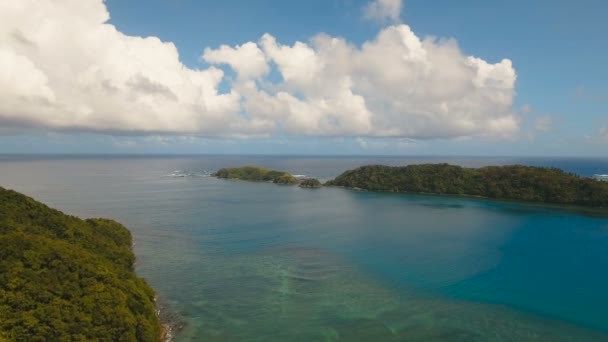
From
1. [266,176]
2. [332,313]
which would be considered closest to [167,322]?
[332,313]

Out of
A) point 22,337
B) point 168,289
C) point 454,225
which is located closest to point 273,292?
point 168,289

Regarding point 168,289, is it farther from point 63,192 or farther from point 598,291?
point 63,192

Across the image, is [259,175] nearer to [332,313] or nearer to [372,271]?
[372,271]

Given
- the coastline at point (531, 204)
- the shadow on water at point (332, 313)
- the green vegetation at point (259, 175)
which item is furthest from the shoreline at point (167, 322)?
the green vegetation at point (259, 175)

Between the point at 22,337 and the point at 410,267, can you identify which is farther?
the point at 410,267

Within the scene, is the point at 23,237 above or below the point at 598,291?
above

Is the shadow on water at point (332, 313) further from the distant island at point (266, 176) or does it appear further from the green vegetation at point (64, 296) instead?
the distant island at point (266, 176)

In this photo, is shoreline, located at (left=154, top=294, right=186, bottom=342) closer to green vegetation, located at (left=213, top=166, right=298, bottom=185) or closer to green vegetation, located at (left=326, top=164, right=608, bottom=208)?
green vegetation, located at (left=326, top=164, right=608, bottom=208)
